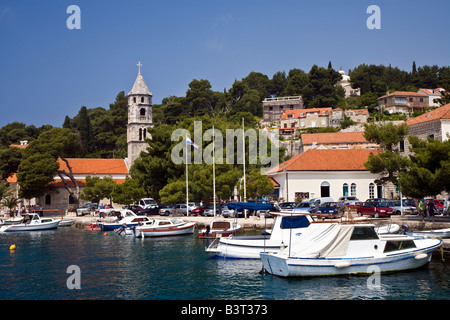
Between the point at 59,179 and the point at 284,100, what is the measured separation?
62.8 meters

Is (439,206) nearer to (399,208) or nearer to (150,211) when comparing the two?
(399,208)

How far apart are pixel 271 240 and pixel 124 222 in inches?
924

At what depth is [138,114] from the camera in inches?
3031

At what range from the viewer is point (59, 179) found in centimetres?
7794

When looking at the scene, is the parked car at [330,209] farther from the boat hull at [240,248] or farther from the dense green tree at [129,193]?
the dense green tree at [129,193]

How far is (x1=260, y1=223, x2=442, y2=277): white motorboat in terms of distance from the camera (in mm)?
21594

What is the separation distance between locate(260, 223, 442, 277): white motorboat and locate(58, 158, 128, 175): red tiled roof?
205 feet

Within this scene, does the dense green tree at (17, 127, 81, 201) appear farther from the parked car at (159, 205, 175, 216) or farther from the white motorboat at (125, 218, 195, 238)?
the white motorboat at (125, 218, 195, 238)

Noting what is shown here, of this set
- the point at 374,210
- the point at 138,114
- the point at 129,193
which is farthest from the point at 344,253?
the point at 138,114

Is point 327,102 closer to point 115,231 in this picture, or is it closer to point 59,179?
point 59,179

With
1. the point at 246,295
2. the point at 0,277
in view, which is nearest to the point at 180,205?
the point at 0,277

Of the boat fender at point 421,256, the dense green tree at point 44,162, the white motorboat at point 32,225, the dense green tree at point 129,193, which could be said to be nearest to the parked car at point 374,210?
the boat fender at point 421,256

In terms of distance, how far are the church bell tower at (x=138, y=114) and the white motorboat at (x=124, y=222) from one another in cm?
2712

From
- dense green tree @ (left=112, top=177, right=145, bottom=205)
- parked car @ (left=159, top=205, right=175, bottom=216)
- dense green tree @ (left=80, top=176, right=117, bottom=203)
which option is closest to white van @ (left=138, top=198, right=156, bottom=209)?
dense green tree @ (left=112, top=177, right=145, bottom=205)
